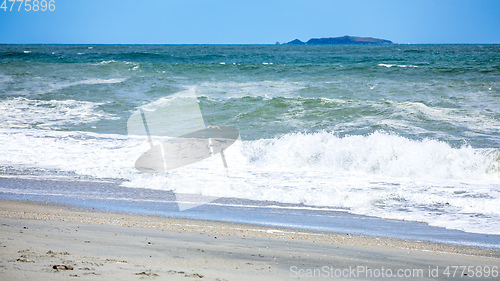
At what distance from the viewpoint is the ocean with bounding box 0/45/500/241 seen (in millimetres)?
6547

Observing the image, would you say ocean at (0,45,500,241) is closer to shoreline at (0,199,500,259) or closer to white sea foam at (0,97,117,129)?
white sea foam at (0,97,117,129)

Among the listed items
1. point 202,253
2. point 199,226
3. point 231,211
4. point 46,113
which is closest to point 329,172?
point 231,211

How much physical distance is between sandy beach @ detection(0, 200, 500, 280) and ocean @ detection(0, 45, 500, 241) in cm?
96

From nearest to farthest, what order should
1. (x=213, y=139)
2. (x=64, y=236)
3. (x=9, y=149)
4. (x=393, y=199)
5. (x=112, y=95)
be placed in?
(x=64, y=236) → (x=393, y=199) → (x=9, y=149) → (x=213, y=139) → (x=112, y=95)

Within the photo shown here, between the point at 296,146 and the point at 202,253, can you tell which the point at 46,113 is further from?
the point at 202,253

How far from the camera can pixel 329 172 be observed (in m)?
8.46

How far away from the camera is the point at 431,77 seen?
2223cm

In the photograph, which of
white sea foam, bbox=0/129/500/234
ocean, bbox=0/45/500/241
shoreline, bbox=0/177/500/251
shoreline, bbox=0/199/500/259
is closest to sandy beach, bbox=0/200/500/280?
shoreline, bbox=0/199/500/259

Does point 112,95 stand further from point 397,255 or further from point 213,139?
point 397,255

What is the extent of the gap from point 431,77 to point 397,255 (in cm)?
2001

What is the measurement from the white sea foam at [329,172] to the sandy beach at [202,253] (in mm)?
1494

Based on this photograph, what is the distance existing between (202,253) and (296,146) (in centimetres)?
626

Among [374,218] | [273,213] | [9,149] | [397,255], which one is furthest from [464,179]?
[9,149]

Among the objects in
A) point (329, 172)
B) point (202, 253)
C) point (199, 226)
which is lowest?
point (329, 172)
